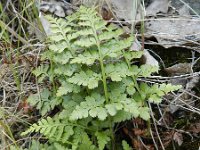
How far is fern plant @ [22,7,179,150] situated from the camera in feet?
6.59

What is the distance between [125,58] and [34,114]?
679mm

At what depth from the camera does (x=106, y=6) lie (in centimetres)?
271

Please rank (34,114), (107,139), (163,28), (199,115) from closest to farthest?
(107,139) → (199,115) → (34,114) → (163,28)

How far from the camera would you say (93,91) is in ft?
6.87

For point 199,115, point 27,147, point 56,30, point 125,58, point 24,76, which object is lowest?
point 27,147

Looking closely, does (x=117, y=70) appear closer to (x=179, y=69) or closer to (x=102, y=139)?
(x=102, y=139)

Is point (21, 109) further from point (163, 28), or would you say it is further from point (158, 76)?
point (163, 28)

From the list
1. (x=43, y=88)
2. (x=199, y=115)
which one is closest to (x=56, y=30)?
(x=43, y=88)

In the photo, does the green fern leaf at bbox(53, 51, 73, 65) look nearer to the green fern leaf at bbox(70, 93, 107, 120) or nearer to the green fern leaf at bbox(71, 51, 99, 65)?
the green fern leaf at bbox(71, 51, 99, 65)

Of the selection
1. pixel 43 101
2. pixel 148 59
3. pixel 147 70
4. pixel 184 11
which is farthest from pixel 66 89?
pixel 184 11

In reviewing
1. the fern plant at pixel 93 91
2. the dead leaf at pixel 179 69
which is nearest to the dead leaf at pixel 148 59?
the dead leaf at pixel 179 69

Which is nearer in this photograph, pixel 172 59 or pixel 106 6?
pixel 172 59

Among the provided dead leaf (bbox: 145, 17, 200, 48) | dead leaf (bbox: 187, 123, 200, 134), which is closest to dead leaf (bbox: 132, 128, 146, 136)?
dead leaf (bbox: 187, 123, 200, 134)

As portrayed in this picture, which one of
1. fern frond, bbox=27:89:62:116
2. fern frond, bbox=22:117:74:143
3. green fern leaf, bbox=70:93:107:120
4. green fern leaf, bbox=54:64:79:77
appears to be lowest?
fern frond, bbox=22:117:74:143
